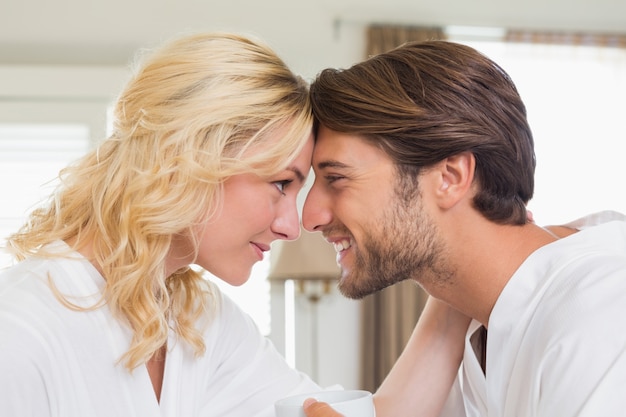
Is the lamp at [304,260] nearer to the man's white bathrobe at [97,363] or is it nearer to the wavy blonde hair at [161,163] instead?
the man's white bathrobe at [97,363]

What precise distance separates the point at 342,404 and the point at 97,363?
0.49 metres

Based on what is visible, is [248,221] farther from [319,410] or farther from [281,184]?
[319,410]

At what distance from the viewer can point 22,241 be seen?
1.51m

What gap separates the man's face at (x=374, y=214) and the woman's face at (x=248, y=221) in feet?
0.21

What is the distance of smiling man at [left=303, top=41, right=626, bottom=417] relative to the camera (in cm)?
154

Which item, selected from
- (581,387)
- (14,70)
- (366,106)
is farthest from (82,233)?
(14,70)

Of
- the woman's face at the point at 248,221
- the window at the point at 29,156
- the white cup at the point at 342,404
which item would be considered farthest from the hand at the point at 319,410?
the window at the point at 29,156

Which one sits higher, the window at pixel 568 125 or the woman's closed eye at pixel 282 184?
the woman's closed eye at pixel 282 184

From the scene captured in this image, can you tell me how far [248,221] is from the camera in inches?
64.2

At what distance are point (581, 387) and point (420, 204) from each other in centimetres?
56

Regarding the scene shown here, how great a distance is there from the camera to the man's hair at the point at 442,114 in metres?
1.63

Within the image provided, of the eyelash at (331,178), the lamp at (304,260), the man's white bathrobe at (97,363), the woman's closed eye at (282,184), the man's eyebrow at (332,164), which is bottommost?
the lamp at (304,260)

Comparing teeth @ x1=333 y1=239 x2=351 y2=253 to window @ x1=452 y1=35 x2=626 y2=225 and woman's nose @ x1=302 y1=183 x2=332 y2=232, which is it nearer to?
woman's nose @ x1=302 y1=183 x2=332 y2=232

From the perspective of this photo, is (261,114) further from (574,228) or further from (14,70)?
(14,70)
